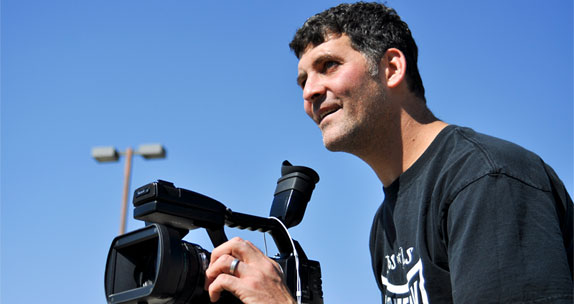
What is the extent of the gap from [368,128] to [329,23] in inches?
21.7

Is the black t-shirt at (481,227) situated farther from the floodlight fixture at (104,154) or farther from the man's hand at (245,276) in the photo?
the floodlight fixture at (104,154)

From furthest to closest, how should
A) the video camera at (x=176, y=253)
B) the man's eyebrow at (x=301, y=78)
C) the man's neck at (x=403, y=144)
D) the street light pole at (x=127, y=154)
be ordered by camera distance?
the street light pole at (x=127, y=154) < the man's eyebrow at (x=301, y=78) < the man's neck at (x=403, y=144) < the video camera at (x=176, y=253)

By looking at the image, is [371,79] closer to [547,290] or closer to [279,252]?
[279,252]

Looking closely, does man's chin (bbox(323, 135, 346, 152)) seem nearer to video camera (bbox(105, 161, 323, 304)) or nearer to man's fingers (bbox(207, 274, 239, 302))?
video camera (bbox(105, 161, 323, 304))

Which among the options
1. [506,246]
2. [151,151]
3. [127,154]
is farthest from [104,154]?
[506,246]

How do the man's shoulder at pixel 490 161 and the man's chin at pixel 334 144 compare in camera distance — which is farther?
the man's chin at pixel 334 144

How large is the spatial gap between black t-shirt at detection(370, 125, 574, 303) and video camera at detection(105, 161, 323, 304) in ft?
1.29

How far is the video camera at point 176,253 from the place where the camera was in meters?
1.90

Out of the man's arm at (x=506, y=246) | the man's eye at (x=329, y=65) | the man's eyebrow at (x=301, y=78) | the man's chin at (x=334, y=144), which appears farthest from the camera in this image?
the man's eyebrow at (x=301, y=78)

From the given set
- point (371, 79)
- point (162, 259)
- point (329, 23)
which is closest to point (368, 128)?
point (371, 79)

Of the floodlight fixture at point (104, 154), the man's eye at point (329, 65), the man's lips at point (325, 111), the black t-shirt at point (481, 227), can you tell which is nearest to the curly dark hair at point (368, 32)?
the man's eye at point (329, 65)

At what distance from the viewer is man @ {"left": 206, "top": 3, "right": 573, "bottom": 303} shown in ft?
5.29

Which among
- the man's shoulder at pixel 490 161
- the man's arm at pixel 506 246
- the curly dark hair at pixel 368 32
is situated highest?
the curly dark hair at pixel 368 32

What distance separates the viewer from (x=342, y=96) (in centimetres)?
236
